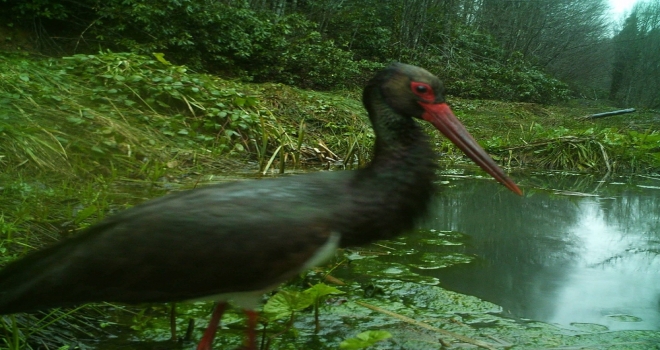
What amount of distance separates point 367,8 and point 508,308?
39.6 ft

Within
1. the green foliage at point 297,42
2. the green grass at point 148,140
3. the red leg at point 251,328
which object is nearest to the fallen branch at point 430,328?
the red leg at point 251,328

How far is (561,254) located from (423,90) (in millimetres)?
1483

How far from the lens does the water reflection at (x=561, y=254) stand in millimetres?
2438

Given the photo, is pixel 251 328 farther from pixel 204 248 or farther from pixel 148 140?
pixel 148 140

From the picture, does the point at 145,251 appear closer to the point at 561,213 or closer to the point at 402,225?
the point at 402,225

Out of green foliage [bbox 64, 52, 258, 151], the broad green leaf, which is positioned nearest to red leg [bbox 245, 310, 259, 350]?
the broad green leaf

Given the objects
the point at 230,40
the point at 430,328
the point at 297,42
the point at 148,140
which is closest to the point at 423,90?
the point at 430,328

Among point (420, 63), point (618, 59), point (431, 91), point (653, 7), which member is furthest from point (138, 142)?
point (420, 63)

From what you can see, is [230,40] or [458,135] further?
[230,40]

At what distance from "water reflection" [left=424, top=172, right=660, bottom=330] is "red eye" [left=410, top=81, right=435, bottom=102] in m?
0.85

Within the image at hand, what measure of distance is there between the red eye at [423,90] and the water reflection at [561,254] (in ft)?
2.79

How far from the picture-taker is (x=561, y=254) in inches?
125

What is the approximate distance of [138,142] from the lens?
14.7ft

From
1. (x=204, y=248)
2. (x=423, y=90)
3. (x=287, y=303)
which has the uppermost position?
(x=423, y=90)
